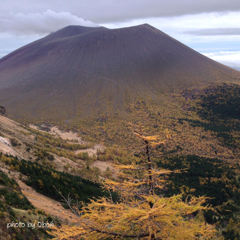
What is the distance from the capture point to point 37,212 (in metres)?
7.87

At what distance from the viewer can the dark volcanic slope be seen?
5806 centimetres

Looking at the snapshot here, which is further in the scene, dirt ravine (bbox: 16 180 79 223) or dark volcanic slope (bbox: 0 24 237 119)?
dark volcanic slope (bbox: 0 24 237 119)

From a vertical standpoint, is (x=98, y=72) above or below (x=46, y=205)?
above

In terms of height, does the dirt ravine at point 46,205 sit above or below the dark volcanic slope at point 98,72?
below

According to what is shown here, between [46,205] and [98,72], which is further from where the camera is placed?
[98,72]

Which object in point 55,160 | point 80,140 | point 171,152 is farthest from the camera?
point 80,140

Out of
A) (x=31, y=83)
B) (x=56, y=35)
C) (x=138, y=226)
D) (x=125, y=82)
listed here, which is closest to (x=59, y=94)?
(x=31, y=83)

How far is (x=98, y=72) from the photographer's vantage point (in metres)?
72.8

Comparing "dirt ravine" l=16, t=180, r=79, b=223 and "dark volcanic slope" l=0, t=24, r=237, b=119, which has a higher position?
"dark volcanic slope" l=0, t=24, r=237, b=119

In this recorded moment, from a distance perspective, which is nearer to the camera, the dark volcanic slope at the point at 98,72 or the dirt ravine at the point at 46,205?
the dirt ravine at the point at 46,205

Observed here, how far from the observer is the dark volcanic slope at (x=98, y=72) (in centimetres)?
5806

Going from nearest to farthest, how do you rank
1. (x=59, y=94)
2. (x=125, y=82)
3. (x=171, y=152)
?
1. (x=171, y=152)
2. (x=59, y=94)
3. (x=125, y=82)

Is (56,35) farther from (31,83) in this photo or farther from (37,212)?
(37,212)

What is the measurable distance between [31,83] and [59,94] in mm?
13047
